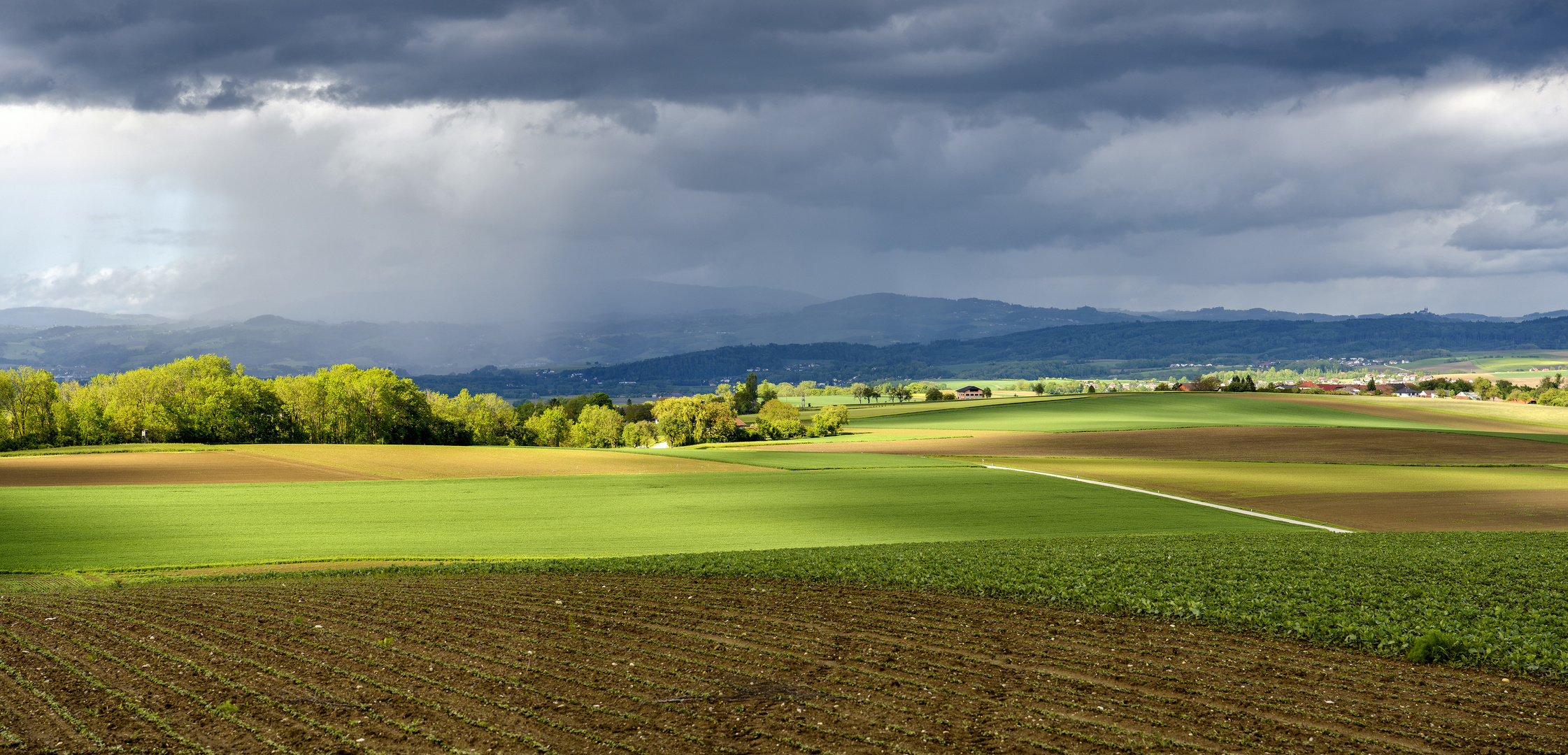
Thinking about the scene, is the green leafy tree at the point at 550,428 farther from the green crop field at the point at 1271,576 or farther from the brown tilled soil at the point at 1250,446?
the green crop field at the point at 1271,576

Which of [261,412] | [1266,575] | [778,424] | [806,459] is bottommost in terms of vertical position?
[806,459]

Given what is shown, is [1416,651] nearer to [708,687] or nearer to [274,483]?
[708,687]

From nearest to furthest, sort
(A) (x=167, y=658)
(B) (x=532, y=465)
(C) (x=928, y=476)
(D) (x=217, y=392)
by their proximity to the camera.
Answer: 1. (A) (x=167, y=658)
2. (C) (x=928, y=476)
3. (B) (x=532, y=465)
4. (D) (x=217, y=392)

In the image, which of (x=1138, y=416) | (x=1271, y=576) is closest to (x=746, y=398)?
(x=1138, y=416)

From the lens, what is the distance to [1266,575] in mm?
24594

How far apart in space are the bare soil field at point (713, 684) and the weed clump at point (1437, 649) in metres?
0.63

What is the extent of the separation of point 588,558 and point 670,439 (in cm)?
8835

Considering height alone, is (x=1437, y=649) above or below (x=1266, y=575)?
above

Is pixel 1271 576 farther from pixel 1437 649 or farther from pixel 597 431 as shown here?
pixel 597 431

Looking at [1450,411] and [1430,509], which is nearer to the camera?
[1430,509]

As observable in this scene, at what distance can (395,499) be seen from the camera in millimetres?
48562

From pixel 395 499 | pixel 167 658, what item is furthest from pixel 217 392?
pixel 167 658

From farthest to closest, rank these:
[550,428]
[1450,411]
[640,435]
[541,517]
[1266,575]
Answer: [550,428] < [640,435] < [1450,411] < [541,517] < [1266,575]

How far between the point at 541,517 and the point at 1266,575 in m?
30.9
